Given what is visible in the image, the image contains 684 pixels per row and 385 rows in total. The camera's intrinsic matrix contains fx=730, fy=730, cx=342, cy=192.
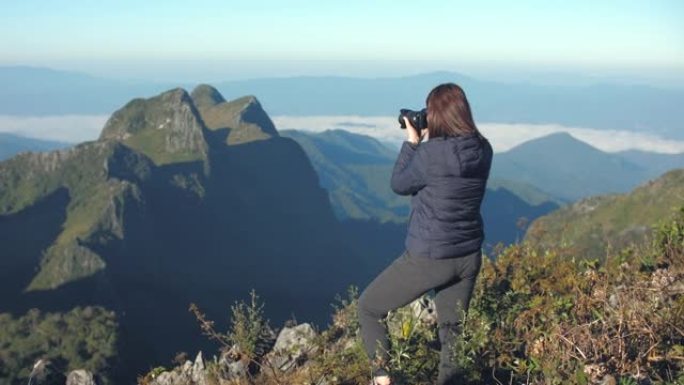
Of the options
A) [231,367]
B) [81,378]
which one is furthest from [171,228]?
[231,367]

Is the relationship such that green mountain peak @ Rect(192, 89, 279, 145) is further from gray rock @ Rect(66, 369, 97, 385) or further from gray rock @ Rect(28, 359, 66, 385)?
gray rock @ Rect(66, 369, 97, 385)

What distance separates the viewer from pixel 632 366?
572 centimetres

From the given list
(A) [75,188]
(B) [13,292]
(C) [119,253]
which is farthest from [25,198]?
(B) [13,292]

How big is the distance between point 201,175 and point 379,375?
138413 millimetres

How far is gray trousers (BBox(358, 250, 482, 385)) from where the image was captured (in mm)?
5672

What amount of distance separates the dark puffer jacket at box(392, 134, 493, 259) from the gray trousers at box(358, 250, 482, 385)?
11cm

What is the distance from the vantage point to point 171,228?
127 m

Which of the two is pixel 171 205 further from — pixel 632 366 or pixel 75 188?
pixel 632 366

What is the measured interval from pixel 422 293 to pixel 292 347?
2.52m

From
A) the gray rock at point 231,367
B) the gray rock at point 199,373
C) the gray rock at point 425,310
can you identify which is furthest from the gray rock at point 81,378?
the gray rock at point 425,310

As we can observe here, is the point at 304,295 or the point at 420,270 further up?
the point at 420,270

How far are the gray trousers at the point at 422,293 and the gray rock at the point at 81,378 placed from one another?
484 cm

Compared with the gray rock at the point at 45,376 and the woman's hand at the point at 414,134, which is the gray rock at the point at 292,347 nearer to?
the woman's hand at the point at 414,134

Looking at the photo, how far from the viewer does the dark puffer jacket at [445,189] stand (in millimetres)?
5426
